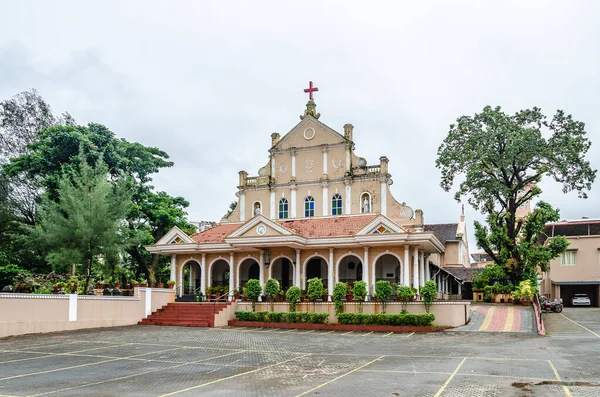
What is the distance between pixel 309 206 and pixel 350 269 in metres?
6.78

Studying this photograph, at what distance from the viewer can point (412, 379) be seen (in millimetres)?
10445

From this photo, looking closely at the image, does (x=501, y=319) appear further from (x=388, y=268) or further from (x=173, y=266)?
(x=173, y=266)

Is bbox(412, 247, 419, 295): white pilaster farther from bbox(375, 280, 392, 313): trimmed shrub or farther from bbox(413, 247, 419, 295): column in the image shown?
bbox(375, 280, 392, 313): trimmed shrub

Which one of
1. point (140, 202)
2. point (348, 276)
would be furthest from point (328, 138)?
point (140, 202)

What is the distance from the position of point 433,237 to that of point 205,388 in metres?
17.5

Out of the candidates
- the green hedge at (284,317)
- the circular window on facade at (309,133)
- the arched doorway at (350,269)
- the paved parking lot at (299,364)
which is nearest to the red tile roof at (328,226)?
the arched doorway at (350,269)

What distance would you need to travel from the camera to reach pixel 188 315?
24109mm

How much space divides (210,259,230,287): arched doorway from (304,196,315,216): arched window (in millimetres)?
6215

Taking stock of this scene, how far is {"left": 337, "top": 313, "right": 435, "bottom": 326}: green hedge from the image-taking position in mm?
21594

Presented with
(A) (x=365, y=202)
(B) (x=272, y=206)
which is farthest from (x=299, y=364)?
(B) (x=272, y=206)

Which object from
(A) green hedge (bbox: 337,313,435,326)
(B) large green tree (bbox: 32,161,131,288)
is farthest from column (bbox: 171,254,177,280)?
(A) green hedge (bbox: 337,313,435,326)

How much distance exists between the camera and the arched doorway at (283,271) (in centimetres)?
2955

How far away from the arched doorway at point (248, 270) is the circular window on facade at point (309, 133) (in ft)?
29.4

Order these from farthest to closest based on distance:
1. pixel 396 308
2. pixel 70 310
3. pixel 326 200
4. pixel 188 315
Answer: pixel 326 200, pixel 188 315, pixel 396 308, pixel 70 310
